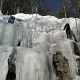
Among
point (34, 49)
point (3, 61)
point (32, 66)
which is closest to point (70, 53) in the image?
point (34, 49)

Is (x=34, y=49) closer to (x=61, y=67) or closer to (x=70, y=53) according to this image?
(x=61, y=67)

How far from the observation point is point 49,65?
7781mm

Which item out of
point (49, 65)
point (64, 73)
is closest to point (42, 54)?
point (49, 65)

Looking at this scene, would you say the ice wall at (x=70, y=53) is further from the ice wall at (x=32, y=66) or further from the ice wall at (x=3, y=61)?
the ice wall at (x=3, y=61)

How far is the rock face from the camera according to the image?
25.6 ft

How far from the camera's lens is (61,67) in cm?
795

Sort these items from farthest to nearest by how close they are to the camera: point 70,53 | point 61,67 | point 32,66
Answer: point 70,53
point 61,67
point 32,66

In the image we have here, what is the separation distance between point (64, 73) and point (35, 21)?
5548mm

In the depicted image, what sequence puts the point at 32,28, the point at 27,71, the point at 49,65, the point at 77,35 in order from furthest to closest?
the point at 32,28
the point at 77,35
the point at 49,65
the point at 27,71

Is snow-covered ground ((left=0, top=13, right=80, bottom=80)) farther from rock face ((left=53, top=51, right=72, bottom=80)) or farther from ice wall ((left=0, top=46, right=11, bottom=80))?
rock face ((left=53, top=51, right=72, bottom=80))

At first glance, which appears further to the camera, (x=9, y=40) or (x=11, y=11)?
(x=11, y=11)

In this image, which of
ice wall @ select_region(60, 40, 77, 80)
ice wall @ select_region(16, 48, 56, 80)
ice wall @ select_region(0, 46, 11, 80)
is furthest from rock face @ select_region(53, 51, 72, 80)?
ice wall @ select_region(0, 46, 11, 80)

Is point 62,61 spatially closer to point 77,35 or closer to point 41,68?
point 41,68

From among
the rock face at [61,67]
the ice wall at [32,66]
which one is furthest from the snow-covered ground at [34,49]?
the rock face at [61,67]
